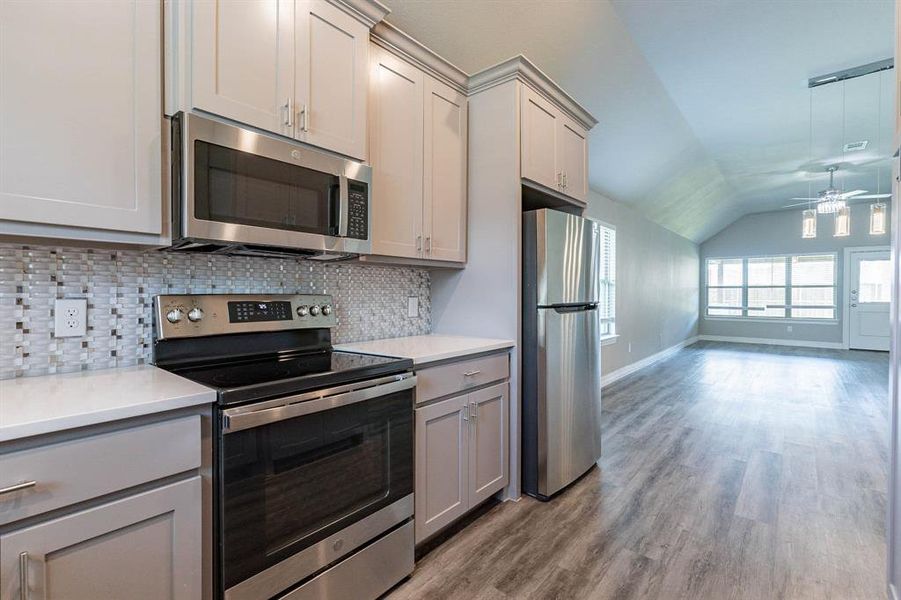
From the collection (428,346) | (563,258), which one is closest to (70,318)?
(428,346)

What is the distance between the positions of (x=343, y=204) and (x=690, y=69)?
3.26 metres

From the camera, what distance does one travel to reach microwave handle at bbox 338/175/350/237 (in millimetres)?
1729

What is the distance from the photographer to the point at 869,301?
827 cm

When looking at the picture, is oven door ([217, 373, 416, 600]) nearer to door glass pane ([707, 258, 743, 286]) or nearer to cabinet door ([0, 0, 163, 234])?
cabinet door ([0, 0, 163, 234])

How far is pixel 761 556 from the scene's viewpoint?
1.94 metres

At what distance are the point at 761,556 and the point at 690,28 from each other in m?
3.16

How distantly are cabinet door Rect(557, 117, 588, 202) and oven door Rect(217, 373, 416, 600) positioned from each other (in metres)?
1.82

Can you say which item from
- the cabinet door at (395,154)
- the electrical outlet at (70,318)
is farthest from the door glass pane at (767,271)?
the electrical outlet at (70,318)

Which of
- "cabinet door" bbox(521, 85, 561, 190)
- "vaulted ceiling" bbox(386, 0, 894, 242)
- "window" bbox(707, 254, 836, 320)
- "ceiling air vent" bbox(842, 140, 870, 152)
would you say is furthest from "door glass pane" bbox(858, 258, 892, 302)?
"cabinet door" bbox(521, 85, 561, 190)

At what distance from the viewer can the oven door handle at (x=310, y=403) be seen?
46.3 inches

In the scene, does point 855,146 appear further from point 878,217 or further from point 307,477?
point 307,477

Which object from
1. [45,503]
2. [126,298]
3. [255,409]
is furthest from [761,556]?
[126,298]

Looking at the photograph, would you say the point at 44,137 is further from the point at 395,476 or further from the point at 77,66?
the point at 395,476

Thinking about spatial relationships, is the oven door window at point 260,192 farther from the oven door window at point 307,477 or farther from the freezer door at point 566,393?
the freezer door at point 566,393
